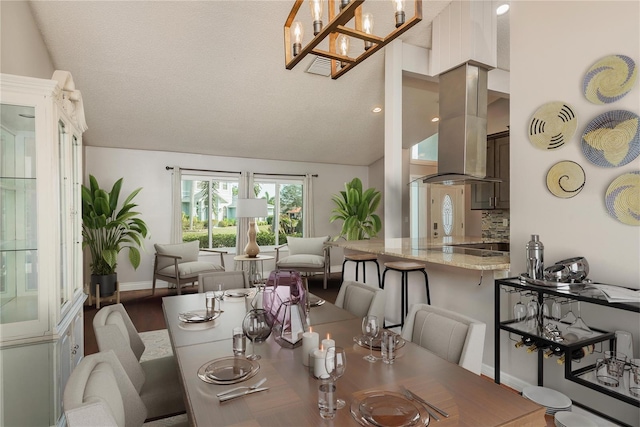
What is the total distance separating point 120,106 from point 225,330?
4104mm

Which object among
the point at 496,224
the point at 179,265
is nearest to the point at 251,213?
the point at 179,265

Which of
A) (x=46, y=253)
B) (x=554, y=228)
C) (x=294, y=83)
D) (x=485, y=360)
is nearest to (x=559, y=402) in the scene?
(x=485, y=360)

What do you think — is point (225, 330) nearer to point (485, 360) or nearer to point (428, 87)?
point (485, 360)

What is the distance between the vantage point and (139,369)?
5.47 ft

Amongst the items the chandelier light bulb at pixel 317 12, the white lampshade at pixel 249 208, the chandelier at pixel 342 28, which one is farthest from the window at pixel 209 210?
the chandelier light bulb at pixel 317 12

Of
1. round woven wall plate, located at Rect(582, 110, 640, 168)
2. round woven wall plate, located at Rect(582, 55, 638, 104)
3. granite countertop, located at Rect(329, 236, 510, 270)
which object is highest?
round woven wall plate, located at Rect(582, 55, 638, 104)

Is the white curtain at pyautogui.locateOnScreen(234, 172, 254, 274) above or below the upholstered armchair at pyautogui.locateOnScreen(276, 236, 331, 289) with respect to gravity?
above

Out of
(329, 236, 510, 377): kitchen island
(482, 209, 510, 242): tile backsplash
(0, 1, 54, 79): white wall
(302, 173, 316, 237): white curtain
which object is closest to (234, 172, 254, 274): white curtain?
(302, 173, 316, 237): white curtain

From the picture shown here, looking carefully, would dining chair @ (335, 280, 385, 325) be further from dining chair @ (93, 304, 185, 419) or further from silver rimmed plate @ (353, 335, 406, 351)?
dining chair @ (93, 304, 185, 419)

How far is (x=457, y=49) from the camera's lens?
12.5ft

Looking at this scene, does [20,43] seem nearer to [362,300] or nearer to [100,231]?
[100,231]

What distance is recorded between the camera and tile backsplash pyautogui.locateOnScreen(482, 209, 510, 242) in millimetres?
5645

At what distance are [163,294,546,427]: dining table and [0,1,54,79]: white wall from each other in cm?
234

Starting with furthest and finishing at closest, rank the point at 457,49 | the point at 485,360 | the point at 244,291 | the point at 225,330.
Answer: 1. the point at 457,49
2. the point at 485,360
3. the point at 244,291
4. the point at 225,330
